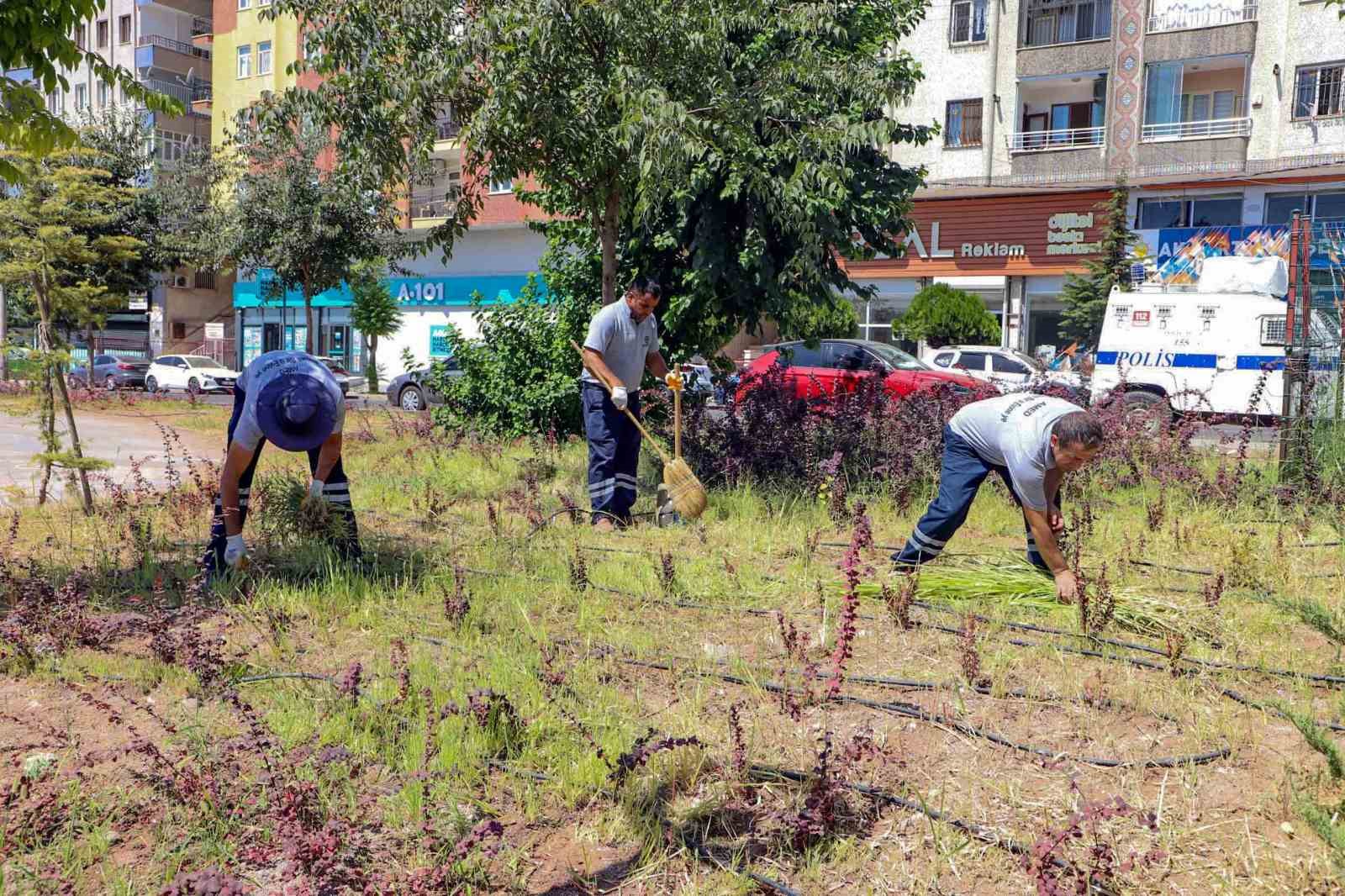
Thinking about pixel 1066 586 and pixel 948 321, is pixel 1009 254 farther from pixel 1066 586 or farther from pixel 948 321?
pixel 1066 586

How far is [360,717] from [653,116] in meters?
5.04

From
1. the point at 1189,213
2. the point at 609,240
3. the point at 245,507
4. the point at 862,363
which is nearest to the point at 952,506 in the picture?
the point at 245,507

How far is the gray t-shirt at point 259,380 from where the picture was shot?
5328 mm

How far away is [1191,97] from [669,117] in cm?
2498

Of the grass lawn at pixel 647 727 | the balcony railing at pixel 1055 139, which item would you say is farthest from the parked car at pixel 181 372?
the grass lawn at pixel 647 727

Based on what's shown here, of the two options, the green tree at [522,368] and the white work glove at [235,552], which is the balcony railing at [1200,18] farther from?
the white work glove at [235,552]

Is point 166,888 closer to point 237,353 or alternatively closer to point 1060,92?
point 1060,92

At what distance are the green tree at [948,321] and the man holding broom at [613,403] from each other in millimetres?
20651

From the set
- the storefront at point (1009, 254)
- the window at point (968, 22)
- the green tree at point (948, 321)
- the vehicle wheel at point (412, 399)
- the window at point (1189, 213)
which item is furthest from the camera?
the window at point (968, 22)

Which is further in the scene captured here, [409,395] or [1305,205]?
[1305,205]

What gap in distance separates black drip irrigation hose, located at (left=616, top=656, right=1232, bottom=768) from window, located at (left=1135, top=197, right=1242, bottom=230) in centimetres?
2628

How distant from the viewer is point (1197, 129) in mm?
27328

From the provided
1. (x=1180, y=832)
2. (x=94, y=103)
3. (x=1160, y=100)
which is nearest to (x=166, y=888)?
(x=1180, y=832)

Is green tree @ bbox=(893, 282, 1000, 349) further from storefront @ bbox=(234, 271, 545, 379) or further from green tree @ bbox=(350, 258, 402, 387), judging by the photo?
green tree @ bbox=(350, 258, 402, 387)
